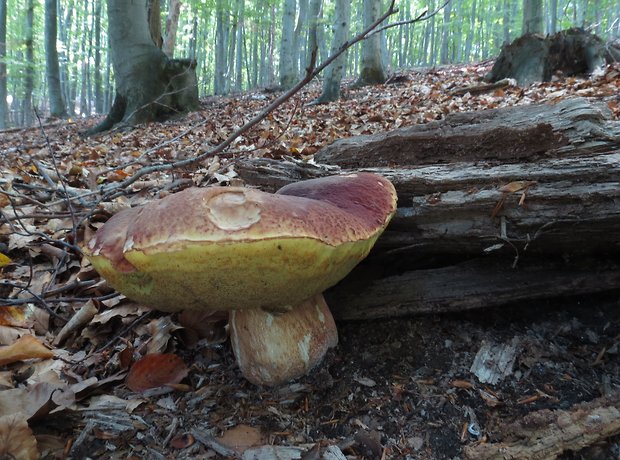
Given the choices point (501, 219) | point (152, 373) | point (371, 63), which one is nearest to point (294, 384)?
point (152, 373)

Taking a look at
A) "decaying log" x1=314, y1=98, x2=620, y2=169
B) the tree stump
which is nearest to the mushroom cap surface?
"decaying log" x1=314, y1=98, x2=620, y2=169

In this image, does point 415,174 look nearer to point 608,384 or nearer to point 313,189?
point 313,189

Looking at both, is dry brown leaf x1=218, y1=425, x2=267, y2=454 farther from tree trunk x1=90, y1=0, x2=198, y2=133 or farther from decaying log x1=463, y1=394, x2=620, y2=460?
tree trunk x1=90, y1=0, x2=198, y2=133

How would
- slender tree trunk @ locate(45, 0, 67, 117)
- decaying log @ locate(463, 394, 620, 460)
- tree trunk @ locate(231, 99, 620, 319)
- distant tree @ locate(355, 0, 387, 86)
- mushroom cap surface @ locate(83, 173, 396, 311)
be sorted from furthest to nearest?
1. slender tree trunk @ locate(45, 0, 67, 117)
2. distant tree @ locate(355, 0, 387, 86)
3. tree trunk @ locate(231, 99, 620, 319)
4. decaying log @ locate(463, 394, 620, 460)
5. mushroom cap surface @ locate(83, 173, 396, 311)

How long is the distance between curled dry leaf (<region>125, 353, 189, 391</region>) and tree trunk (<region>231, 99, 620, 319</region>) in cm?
68

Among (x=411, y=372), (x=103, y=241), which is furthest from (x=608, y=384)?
(x=103, y=241)

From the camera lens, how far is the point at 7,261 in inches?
87.1

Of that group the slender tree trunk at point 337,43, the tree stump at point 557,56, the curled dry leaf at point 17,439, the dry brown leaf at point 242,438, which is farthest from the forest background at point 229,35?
the curled dry leaf at point 17,439

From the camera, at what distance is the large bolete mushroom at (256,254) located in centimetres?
96

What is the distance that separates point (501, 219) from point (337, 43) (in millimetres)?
7440

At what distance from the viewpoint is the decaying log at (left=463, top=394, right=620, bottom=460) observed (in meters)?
1.13

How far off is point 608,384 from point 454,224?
0.71 m

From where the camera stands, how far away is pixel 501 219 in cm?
151

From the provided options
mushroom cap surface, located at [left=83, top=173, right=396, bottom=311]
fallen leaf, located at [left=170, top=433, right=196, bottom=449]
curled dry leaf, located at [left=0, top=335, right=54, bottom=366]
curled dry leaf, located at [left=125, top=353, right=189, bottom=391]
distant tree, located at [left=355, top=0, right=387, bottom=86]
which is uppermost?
distant tree, located at [left=355, top=0, right=387, bottom=86]
